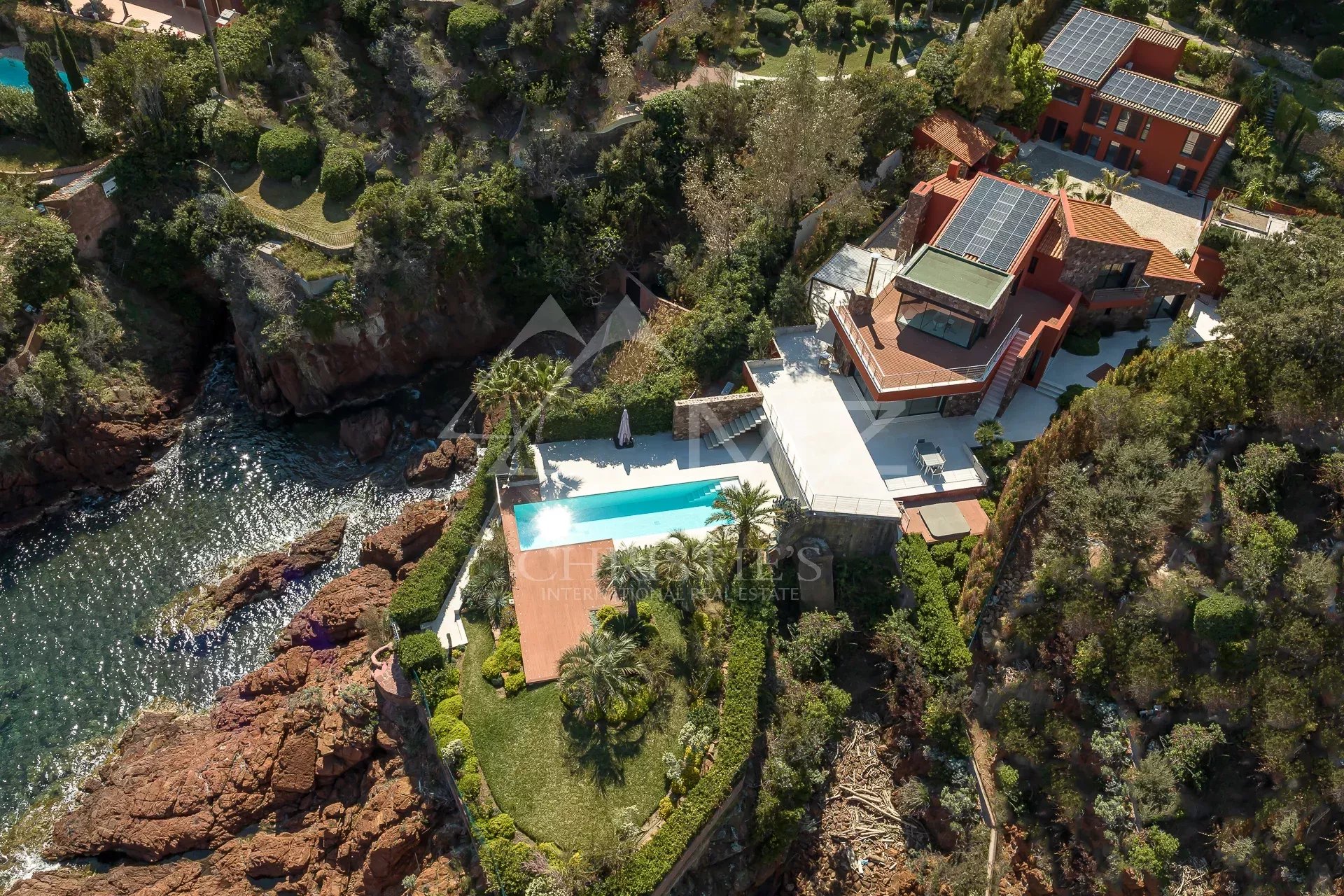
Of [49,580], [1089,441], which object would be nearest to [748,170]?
[1089,441]

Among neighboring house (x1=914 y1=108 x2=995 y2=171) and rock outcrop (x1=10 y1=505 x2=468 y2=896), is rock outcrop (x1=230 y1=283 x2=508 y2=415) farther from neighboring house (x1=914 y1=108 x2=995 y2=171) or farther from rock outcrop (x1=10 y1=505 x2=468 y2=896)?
neighboring house (x1=914 y1=108 x2=995 y2=171)

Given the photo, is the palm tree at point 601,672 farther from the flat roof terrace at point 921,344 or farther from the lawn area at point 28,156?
the lawn area at point 28,156

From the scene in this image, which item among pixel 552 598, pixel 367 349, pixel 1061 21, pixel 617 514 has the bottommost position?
pixel 552 598

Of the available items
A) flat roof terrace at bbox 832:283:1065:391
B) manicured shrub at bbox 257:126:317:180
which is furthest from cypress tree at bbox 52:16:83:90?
flat roof terrace at bbox 832:283:1065:391

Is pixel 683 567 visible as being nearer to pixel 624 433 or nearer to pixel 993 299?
pixel 624 433

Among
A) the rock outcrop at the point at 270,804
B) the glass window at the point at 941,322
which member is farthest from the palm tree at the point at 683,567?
the glass window at the point at 941,322

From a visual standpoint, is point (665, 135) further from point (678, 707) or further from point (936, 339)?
point (678, 707)

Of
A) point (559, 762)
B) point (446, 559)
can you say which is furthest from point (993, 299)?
point (559, 762)
